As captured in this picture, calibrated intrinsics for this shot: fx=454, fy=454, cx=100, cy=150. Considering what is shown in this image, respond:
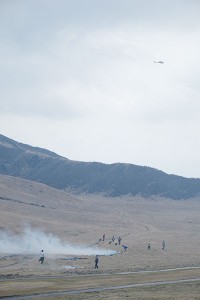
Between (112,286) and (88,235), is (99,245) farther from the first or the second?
(112,286)

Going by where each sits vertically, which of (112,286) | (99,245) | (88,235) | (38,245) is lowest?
(38,245)

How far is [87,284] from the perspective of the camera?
5041cm

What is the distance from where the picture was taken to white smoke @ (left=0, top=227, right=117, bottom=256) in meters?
85.5

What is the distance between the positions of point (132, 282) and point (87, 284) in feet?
17.8

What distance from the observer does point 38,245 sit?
309 ft

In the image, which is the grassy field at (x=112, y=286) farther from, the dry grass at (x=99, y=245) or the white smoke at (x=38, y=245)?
the white smoke at (x=38, y=245)

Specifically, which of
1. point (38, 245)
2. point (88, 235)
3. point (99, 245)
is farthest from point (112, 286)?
point (88, 235)

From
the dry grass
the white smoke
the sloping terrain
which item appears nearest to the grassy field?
the dry grass

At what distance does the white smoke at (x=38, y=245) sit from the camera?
8549cm

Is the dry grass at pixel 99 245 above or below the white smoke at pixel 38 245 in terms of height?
above

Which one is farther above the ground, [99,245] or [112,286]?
[112,286]

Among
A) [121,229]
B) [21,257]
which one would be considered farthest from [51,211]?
[21,257]

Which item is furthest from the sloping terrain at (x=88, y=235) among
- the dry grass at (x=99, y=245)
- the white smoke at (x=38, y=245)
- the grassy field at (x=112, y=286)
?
the grassy field at (x=112, y=286)

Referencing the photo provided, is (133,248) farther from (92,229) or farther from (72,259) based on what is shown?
(92,229)
